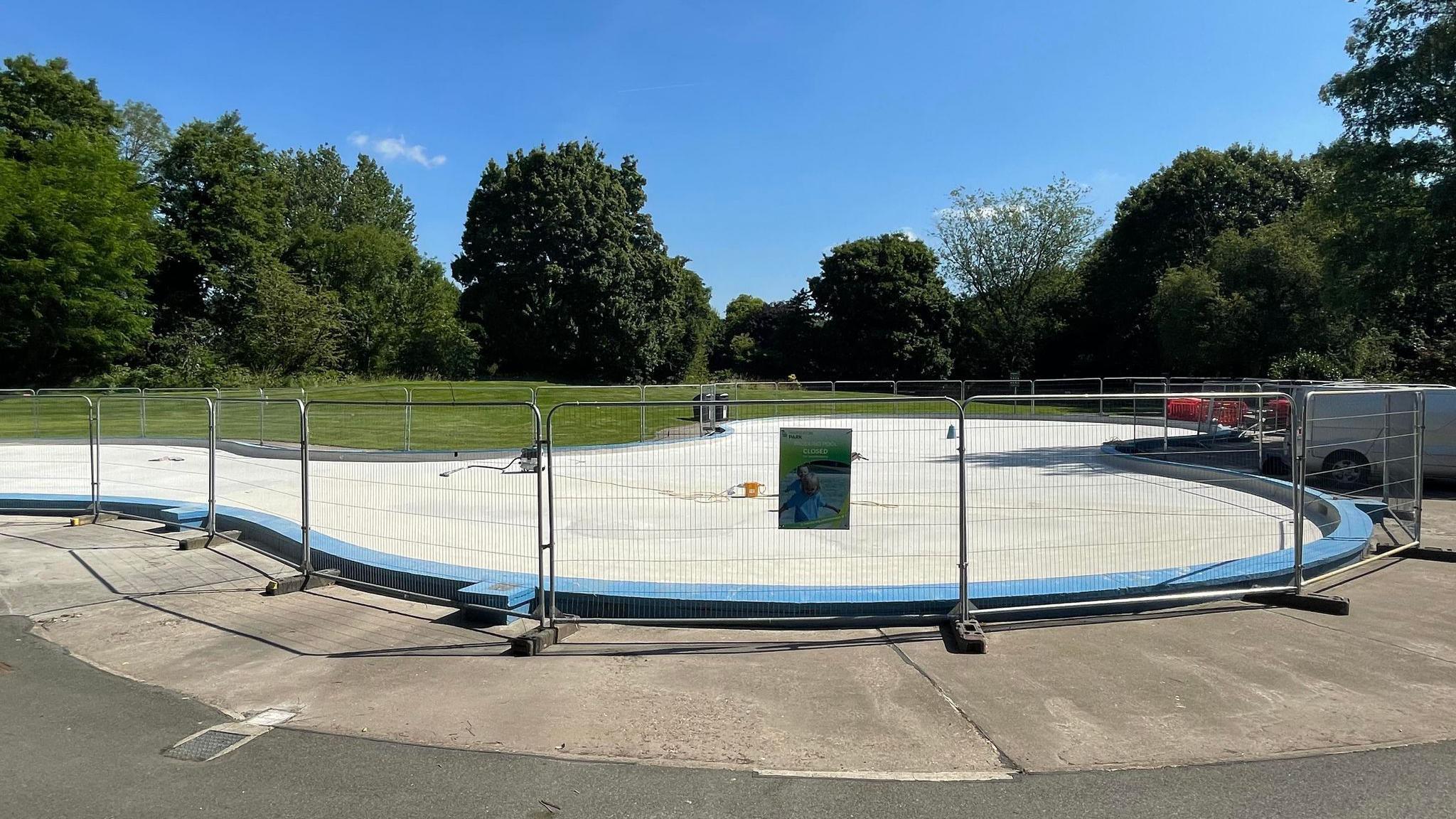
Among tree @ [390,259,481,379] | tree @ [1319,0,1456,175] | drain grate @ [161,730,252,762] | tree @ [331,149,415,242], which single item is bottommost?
drain grate @ [161,730,252,762]

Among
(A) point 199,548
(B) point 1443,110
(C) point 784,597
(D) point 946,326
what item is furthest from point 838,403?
(D) point 946,326

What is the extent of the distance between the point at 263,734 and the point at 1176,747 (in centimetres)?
504

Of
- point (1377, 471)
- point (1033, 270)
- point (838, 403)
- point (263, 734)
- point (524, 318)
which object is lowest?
point (263, 734)

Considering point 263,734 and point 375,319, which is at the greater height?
point 375,319

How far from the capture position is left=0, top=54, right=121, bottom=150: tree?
46312mm

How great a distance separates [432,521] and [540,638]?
208 inches

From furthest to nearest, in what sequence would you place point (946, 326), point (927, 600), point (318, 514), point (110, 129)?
point (946, 326)
point (110, 129)
point (318, 514)
point (927, 600)

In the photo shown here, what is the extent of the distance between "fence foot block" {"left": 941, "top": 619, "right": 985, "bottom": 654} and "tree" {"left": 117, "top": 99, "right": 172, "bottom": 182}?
235ft

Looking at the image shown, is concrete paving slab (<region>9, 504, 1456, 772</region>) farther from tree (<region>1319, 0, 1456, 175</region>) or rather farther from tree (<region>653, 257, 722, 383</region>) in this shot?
tree (<region>653, 257, 722, 383</region>)

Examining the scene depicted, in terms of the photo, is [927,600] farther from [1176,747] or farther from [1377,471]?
[1377,471]

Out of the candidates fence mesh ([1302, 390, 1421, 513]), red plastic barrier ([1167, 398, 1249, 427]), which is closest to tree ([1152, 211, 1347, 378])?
red plastic barrier ([1167, 398, 1249, 427])

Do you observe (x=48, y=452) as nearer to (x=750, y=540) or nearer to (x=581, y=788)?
(x=750, y=540)

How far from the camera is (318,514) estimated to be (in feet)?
36.6

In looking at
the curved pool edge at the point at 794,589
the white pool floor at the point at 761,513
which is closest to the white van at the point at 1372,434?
the white pool floor at the point at 761,513
